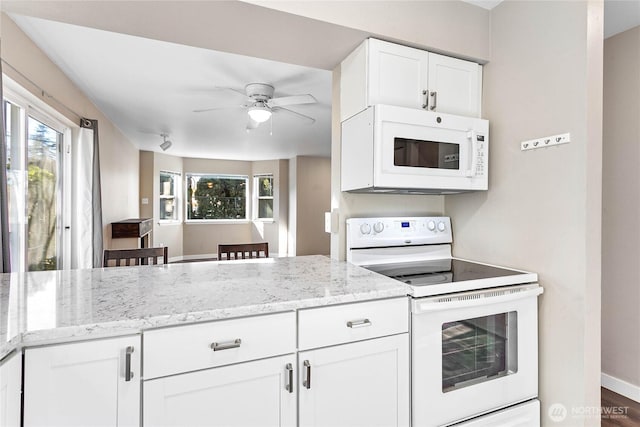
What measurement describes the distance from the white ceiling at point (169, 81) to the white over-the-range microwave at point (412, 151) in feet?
4.33

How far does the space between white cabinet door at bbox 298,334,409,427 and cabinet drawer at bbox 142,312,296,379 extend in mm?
136

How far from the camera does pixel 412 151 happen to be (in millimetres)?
1660

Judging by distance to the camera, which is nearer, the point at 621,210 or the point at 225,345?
the point at 225,345

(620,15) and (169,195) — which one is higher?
(620,15)

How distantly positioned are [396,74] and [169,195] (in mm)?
6525

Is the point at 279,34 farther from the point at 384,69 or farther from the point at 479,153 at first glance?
the point at 479,153

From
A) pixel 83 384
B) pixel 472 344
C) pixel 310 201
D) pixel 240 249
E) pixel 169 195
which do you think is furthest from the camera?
pixel 310 201

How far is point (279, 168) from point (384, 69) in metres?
5.95

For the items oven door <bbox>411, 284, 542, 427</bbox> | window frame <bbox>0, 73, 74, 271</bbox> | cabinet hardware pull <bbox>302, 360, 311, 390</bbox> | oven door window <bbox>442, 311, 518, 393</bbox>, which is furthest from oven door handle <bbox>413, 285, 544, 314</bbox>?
window frame <bbox>0, 73, 74, 271</bbox>

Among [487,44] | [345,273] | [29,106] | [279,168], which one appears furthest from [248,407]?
[279,168]

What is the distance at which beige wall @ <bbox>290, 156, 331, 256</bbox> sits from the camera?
7086 millimetres

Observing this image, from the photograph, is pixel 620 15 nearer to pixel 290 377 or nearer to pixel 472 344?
pixel 472 344

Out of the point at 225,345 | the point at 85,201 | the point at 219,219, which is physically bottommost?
the point at 225,345

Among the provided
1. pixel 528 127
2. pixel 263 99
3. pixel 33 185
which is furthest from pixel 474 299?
pixel 33 185
